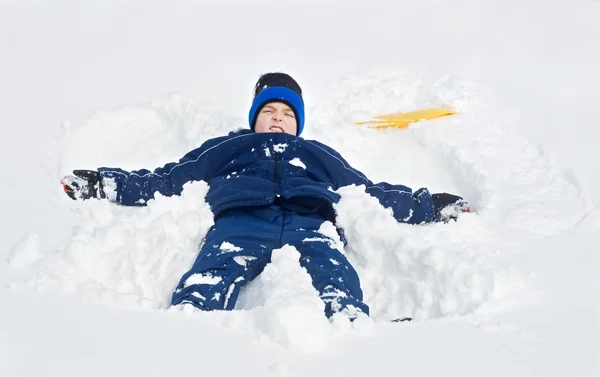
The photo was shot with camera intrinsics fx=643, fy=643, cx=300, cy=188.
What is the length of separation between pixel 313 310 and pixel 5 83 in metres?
→ 2.88

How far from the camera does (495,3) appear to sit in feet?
16.7

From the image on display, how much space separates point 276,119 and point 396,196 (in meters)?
0.65

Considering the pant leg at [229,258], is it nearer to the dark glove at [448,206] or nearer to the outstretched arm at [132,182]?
the outstretched arm at [132,182]

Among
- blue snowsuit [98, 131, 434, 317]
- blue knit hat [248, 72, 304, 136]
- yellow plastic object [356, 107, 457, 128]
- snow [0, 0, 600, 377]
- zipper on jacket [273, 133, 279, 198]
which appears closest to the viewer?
snow [0, 0, 600, 377]

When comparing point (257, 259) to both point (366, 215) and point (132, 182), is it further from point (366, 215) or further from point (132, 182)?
point (132, 182)

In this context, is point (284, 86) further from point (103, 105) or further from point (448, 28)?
point (448, 28)

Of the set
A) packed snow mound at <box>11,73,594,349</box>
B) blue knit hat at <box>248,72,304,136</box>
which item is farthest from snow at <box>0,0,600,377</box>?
blue knit hat at <box>248,72,304,136</box>

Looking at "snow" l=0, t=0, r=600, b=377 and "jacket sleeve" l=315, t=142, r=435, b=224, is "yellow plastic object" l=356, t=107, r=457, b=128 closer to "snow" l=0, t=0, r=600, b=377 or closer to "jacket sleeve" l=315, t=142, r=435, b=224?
"snow" l=0, t=0, r=600, b=377

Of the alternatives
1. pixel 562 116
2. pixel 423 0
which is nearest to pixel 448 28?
pixel 423 0

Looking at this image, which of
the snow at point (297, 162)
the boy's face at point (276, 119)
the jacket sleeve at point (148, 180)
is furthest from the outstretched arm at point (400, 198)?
the jacket sleeve at point (148, 180)

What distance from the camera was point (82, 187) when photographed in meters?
2.59

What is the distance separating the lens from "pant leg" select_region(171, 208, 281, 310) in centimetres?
199

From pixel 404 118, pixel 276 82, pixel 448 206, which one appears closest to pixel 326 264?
pixel 448 206

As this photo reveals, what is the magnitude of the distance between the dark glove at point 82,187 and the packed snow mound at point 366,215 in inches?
2.0
